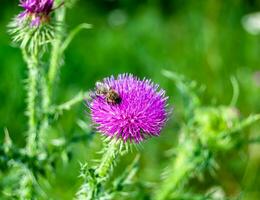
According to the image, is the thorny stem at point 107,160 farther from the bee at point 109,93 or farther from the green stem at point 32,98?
the green stem at point 32,98

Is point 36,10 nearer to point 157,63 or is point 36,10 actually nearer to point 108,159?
point 108,159

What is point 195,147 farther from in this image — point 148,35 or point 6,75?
point 148,35

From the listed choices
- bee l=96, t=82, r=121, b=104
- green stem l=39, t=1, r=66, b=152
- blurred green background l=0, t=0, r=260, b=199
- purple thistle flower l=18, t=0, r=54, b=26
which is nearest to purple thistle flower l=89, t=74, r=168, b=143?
bee l=96, t=82, r=121, b=104

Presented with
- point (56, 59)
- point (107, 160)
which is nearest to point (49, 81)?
point (56, 59)

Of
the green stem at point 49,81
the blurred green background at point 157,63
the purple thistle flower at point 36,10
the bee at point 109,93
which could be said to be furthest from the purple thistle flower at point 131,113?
the blurred green background at point 157,63

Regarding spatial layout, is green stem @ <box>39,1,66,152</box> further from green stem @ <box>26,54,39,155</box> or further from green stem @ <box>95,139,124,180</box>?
green stem @ <box>95,139,124,180</box>
